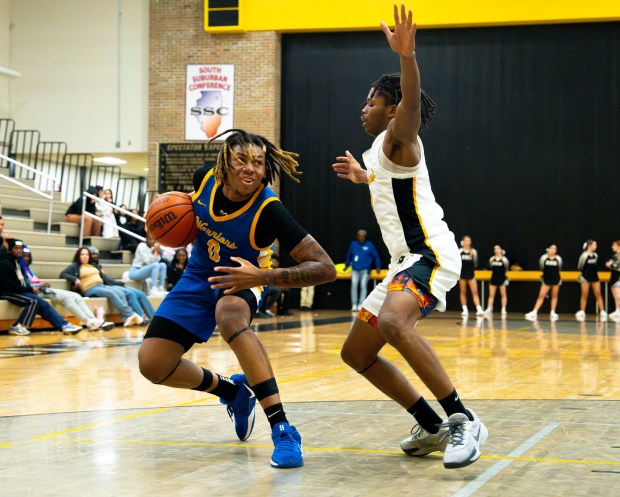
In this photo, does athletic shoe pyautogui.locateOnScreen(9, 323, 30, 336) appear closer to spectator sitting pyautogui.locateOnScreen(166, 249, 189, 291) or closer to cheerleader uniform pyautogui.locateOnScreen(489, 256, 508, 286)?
spectator sitting pyautogui.locateOnScreen(166, 249, 189, 291)

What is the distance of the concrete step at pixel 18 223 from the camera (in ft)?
49.1

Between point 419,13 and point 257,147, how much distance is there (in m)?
17.4

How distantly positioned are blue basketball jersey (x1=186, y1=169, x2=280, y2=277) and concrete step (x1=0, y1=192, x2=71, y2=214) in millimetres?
12733

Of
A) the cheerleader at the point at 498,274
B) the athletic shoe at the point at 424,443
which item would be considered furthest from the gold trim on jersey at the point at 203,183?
the cheerleader at the point at 498,274

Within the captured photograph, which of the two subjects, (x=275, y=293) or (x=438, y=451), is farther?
(x=275, y=293)

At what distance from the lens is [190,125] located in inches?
837

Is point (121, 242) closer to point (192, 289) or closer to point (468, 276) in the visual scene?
point (468, 276)

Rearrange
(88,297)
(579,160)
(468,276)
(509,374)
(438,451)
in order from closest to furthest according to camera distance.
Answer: (438,451) < (509,374) < (88,297) < (468,276) < (579,160)

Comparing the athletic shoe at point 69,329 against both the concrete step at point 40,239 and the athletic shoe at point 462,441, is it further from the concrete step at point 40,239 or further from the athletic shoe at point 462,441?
the athletic shoe at point 462,441

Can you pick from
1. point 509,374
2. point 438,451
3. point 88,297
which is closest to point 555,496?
point 438,451

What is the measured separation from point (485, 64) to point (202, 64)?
21.6 ft

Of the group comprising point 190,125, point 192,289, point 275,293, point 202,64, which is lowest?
point 275,293

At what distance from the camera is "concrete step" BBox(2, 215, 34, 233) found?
15.0 m

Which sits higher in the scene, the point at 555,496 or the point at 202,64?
the point at 202,64
